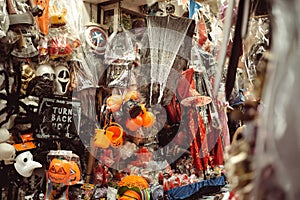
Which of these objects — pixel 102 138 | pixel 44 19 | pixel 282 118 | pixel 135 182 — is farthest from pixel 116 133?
pixel 282 118

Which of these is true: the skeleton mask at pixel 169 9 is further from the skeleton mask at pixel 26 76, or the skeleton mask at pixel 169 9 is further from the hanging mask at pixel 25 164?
the hanging mask at pixel 25 164

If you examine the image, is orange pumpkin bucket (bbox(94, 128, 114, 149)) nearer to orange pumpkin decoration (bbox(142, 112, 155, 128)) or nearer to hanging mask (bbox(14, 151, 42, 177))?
orange pumpkin decoration (bbox(142, 112, 155, 128))

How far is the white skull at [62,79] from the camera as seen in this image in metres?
2.76

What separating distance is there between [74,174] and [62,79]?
67cm

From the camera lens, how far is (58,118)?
276 cm

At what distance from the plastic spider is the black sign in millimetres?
114

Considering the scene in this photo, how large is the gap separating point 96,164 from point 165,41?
106cm

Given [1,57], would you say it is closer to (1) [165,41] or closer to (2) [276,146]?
(1) [165,41]

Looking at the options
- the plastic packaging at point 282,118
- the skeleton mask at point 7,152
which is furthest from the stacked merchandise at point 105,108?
the plastic packaging at point 282,118

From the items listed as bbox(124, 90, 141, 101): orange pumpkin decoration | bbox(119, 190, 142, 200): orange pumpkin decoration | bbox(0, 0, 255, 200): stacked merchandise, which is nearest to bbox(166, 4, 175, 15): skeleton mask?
bbox(0, 0, 255, 200): stacked merchandise

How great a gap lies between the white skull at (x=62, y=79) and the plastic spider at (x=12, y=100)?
25cm

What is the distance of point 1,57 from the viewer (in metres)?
2.40

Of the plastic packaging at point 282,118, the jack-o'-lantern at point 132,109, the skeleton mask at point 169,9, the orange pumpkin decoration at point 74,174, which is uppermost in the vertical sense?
the skeleton mask at point 169,9

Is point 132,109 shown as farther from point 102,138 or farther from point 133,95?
point 102,138
